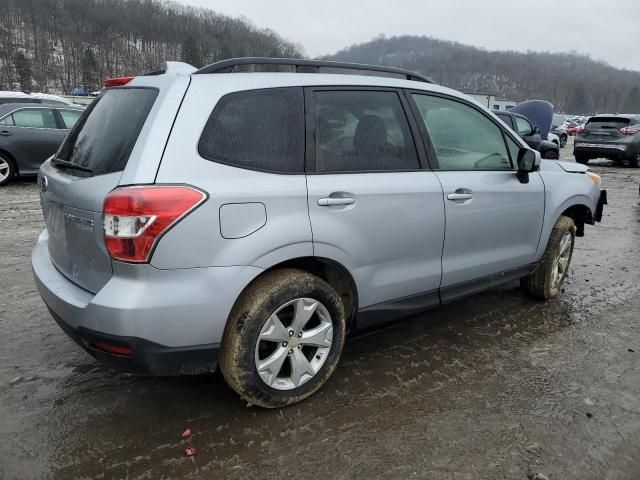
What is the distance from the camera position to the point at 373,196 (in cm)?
273

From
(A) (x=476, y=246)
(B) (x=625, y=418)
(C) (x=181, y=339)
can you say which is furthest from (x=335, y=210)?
(B) (x=625, y=418)

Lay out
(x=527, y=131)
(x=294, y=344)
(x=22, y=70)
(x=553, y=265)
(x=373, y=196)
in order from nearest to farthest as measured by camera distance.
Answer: (x=294, y=344)
(x=373, y=196)
(x=553, y=265)
(x=527, y=131)
(x=22, y=70)

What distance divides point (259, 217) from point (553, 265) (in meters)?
2.94

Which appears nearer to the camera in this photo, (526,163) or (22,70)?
(526,163)

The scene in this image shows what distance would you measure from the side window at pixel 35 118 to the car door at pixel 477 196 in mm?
8967

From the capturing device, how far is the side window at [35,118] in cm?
952

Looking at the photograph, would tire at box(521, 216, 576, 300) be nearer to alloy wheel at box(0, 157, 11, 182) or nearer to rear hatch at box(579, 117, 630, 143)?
alloy wheel at box(0, 157, 11, 182)

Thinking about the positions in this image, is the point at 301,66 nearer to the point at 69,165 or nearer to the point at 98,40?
the point at 69,165

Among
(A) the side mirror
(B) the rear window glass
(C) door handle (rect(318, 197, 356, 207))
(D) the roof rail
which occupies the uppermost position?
(D) the roof rail

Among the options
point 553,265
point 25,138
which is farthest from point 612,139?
point 25,138

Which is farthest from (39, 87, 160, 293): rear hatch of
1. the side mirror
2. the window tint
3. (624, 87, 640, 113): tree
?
(624, 87, 640, 113): tree

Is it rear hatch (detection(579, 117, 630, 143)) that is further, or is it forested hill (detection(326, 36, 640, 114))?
forested hill (detection(326, 36, 640, 114))

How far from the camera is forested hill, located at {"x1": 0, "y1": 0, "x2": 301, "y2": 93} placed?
8069 cm

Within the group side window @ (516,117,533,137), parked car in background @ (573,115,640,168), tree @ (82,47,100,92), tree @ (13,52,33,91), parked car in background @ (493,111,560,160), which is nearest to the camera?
parked car in background @ (493,111,560,160)
